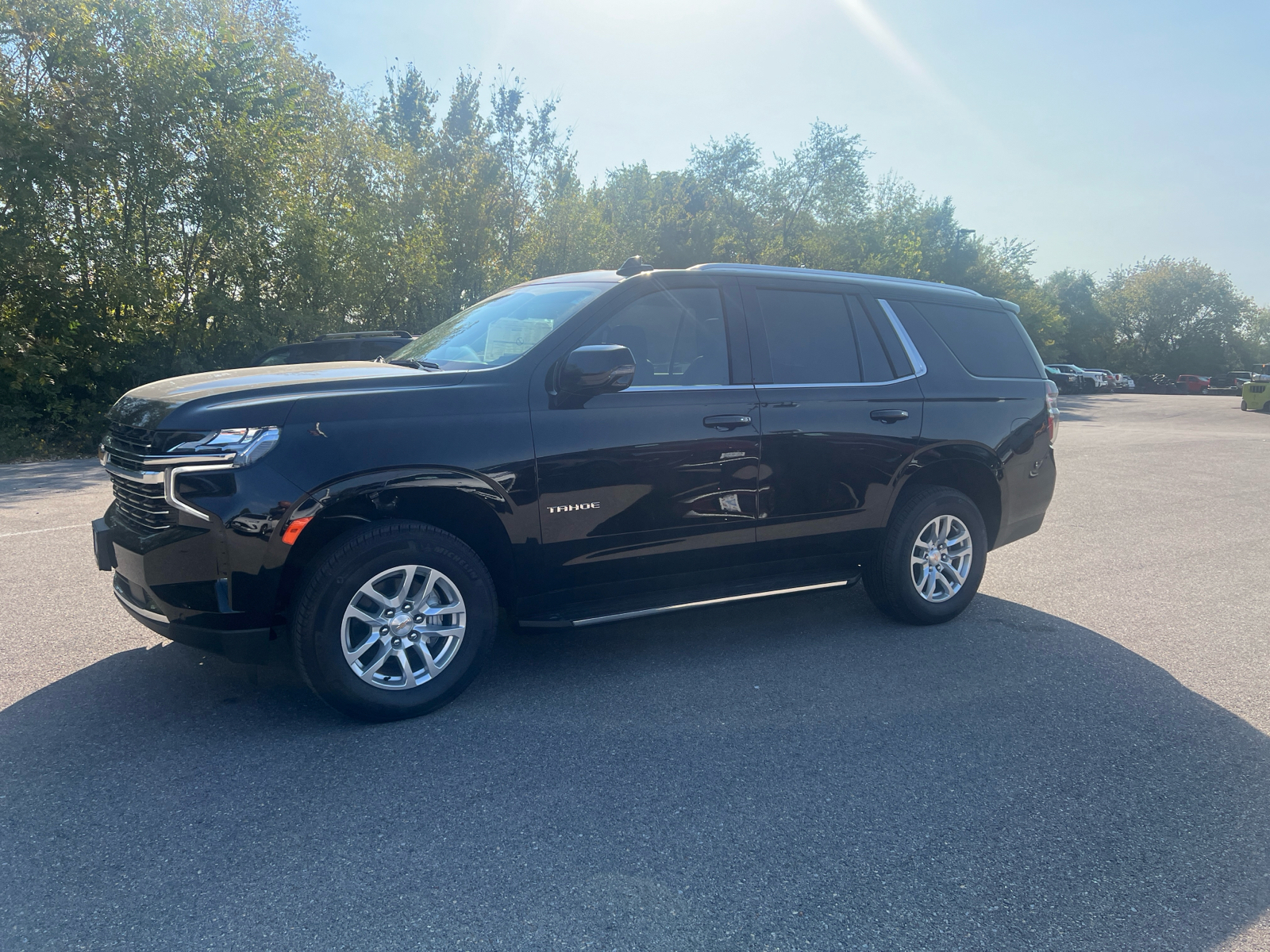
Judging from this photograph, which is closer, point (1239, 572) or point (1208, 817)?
point (1208, 817)

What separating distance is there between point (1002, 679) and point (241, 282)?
1889 centimetres

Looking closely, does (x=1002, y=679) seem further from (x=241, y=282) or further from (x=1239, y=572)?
(x=241, y=282)

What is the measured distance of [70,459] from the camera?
1498 centimetres

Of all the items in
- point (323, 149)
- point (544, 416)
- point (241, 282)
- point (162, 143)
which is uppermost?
point (323, 149)

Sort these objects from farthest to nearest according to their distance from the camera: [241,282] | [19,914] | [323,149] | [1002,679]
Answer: [323,149] < [241,282] < [1002,679] < [19,914]

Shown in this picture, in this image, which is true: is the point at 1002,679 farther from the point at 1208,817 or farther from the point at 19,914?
the point at 19,914

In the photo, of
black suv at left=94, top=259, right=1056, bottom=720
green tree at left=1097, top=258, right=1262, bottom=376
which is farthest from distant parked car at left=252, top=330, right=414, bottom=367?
green tree at left=1097, top=258, right=1262, bottom=376

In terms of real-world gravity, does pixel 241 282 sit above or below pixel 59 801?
above

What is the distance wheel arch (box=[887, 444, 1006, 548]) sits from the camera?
510 centimetres

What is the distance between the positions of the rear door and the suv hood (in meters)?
1.67

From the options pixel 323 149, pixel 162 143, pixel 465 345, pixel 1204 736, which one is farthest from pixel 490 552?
pixel 323 149

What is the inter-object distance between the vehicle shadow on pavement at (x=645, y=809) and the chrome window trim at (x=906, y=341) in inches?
68.5

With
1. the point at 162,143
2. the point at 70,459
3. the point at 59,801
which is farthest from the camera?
the point at 162,143

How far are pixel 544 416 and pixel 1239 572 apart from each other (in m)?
5.83
